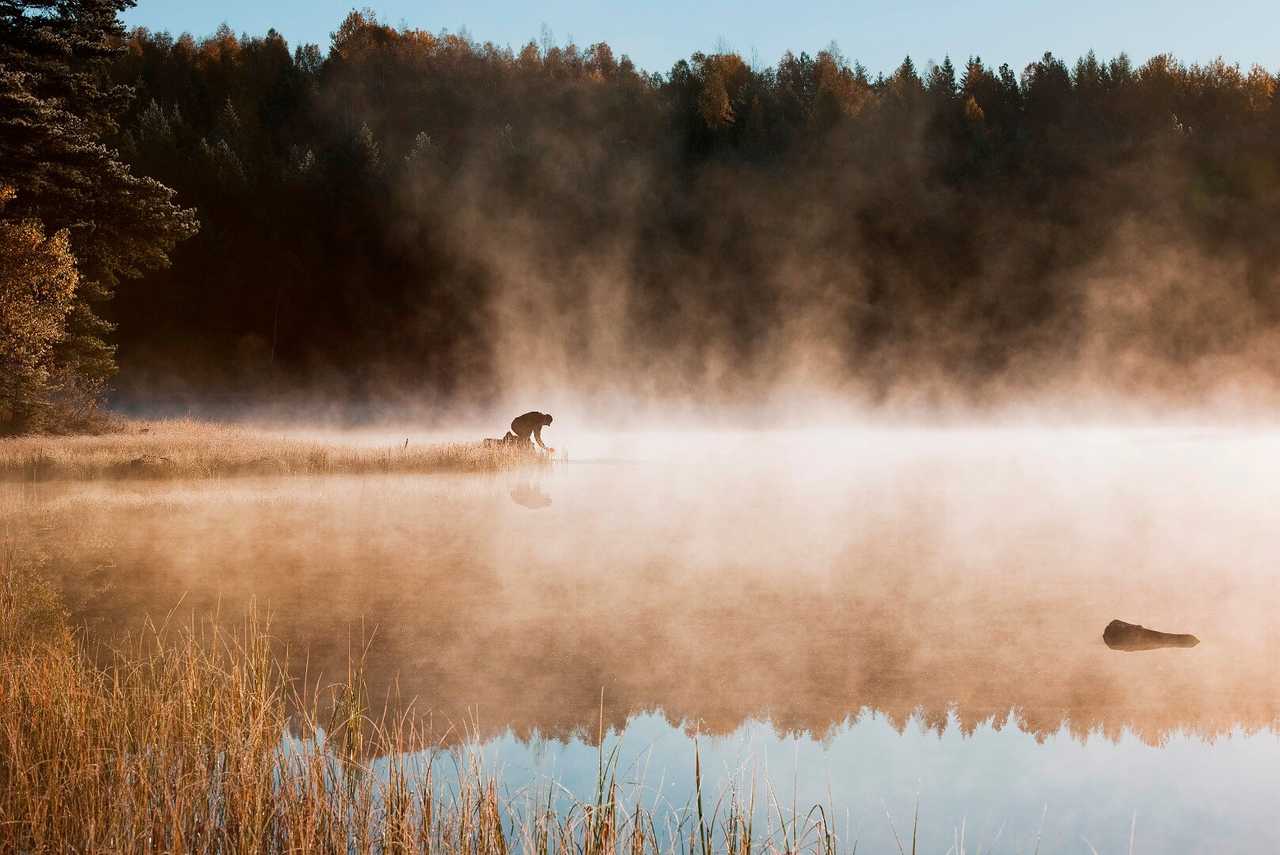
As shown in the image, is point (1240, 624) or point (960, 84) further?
point (960, 84)

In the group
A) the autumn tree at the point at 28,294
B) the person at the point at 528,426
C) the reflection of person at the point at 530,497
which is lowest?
the reflection of person at the point at 530,497

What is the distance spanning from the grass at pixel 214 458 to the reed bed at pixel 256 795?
13474mm

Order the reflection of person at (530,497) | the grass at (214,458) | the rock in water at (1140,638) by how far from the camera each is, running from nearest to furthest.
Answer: the rock in water at (1140,638), the reflection of person at (530,497), the grass at (214,458)

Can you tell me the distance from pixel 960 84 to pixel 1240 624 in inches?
2255

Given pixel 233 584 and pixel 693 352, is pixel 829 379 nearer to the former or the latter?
pixel 693 352

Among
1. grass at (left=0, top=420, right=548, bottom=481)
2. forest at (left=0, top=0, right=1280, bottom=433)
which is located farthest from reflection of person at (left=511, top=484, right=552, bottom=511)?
forest at (left=0, top=0, right=1280, bottom=433)

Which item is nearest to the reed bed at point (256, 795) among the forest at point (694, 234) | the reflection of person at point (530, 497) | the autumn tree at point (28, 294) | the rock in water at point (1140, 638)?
the rock in water at point (1140, 638)

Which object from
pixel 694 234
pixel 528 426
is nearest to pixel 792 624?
pixel 528 426

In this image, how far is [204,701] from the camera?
16.3 feet

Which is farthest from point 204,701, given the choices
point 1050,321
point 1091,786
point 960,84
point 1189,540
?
point 960,84

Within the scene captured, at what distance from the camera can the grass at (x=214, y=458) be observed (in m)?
17.8

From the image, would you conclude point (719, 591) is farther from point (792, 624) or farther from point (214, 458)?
point (214, 458)

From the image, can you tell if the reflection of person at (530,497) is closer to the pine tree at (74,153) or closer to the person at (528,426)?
the person at (528,426)

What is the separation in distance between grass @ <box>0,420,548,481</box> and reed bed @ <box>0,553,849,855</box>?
13474 mm
